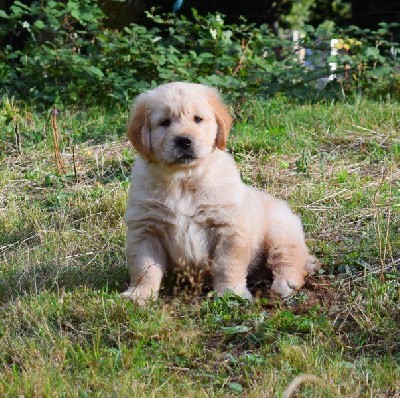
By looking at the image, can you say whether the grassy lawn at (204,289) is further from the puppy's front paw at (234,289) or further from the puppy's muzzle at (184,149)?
the puppy's muzzle at (184,149)

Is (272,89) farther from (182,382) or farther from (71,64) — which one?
(182,382)

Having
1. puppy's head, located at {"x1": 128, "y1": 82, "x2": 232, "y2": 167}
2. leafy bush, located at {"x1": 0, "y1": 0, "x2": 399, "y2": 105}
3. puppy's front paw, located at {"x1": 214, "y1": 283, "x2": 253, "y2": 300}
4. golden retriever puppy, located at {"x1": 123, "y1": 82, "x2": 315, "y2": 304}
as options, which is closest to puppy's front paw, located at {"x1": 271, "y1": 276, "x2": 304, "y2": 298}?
golden retriever puppy, located at {"x1": 123, "y1": 82, "x2": 315, "y2": 304}

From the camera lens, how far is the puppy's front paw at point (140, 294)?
430 centimetres

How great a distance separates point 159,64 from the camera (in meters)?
8.59

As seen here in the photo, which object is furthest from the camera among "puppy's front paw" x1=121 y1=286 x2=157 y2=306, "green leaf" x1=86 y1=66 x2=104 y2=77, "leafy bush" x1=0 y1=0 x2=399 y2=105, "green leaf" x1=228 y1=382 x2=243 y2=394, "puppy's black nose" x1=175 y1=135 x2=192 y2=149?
"leafy bush" x1=0 y1=0 x2=399 y2=105

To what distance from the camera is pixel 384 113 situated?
7676 millimetres

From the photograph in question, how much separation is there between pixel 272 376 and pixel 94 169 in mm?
3746

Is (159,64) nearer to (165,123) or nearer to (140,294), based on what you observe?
(165,123)

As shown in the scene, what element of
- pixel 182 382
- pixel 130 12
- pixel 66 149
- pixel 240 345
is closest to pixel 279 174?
pixel 66 149

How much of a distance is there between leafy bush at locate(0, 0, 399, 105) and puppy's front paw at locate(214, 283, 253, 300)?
4177 millimetres

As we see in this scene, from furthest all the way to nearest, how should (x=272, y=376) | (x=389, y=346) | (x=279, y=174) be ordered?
(x=279, y=174) < (x=389, y=346) < (x=272, y=376)

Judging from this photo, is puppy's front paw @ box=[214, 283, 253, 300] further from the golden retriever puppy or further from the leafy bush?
the leafy bush

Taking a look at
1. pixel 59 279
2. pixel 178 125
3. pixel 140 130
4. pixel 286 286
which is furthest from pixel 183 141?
pixel 59 279

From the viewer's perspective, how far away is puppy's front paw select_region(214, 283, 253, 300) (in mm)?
4398
